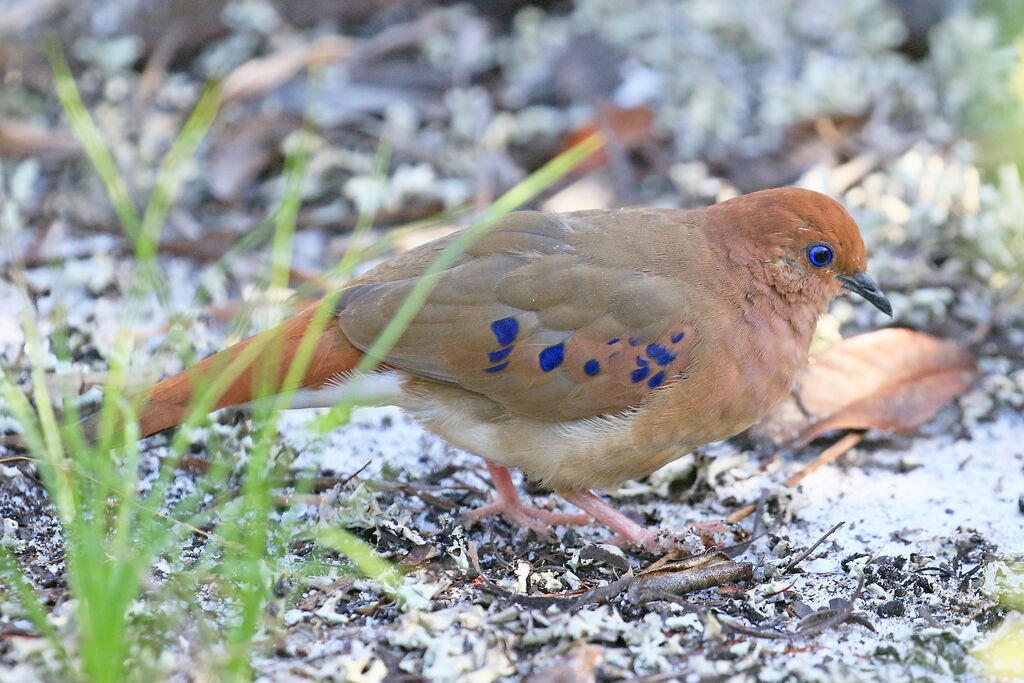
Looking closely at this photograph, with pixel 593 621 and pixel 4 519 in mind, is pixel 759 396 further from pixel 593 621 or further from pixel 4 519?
pixel 4 519

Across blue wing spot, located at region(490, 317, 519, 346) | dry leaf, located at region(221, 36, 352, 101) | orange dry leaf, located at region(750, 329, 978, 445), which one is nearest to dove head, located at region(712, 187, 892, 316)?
orange dry leaf, located at region(750, 329, 978, 445)

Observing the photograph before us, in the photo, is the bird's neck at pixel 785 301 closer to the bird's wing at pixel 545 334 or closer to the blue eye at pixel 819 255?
the blue eye at pixel 819 255

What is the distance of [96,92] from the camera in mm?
5727

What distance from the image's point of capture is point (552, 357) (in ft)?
10.8

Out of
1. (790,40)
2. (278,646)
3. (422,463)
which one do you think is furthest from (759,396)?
(790,40)

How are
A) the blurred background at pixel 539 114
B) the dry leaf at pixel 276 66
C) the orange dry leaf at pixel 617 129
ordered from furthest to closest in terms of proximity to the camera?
the dry leaf at pixel 276 66, the orange dry leaf at pixel 617 129, the blurred background at pixel 539 114

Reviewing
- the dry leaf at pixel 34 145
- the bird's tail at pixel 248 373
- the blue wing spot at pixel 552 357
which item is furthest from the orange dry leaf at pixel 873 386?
the dry leaf at pixel 34 145

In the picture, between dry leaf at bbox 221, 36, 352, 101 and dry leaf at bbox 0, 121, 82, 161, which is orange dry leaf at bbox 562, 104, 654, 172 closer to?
dry leaf at bbox 221, 36, 352, 101

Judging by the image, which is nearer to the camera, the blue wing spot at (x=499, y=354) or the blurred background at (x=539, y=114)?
the blue wing spot at (x=499, y=354)

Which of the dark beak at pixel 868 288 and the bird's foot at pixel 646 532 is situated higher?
the dark beak at pixel 868 288

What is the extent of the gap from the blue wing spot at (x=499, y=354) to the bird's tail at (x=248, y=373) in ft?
1.33

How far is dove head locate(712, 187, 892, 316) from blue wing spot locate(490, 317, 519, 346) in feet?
2.49

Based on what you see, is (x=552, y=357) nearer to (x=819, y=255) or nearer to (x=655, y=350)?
(x=655, y=350)

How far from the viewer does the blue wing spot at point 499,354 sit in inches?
129
